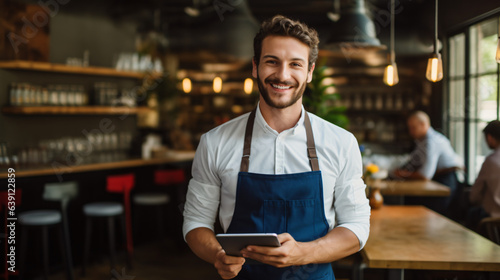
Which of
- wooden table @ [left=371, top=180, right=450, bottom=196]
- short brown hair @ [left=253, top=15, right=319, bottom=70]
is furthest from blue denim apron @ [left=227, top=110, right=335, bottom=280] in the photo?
wooden table @ [left=371, top=180, right=450, bottom=196]

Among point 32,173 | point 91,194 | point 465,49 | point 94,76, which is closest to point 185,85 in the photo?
point 94,76

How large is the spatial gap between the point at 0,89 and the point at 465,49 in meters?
4.78

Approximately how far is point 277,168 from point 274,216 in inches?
7.7

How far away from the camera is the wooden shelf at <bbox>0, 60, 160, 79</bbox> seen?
4.88 m

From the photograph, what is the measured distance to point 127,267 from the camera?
4844mm

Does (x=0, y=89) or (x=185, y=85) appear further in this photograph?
(x=185, y=85)

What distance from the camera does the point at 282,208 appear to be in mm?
1847

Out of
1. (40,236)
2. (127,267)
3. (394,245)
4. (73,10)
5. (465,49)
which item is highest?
(73,10)

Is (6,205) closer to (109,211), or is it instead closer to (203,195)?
(109,211)

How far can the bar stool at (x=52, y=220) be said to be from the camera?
393 cm

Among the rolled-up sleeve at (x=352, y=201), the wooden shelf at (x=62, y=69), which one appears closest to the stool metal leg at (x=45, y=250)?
the wooden shelf at (x=62, y=69)

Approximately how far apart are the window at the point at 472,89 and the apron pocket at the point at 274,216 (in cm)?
227

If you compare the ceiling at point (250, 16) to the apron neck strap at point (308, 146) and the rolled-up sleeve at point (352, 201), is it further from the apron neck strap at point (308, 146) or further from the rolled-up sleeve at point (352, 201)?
the rolled-up sleeve at point (352, 201)

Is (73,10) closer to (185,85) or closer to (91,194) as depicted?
(185,85)
